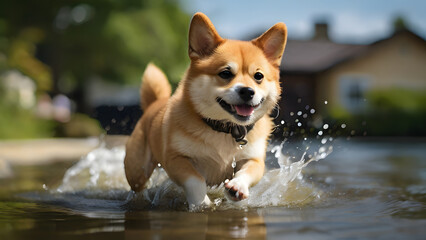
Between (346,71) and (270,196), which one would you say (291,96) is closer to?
(346,71)

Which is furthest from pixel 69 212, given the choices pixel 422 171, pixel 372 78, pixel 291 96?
pixel 372 78

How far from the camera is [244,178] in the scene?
3.61 m

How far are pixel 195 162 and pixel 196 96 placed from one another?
501 millimetres

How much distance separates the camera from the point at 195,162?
12.9 ft

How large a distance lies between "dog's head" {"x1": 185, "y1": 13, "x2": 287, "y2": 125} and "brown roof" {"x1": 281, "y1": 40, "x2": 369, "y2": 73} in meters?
17.2

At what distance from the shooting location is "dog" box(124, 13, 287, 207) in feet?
11.8

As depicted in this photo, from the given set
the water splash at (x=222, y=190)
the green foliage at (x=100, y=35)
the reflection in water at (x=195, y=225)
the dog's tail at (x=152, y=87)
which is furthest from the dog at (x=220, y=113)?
the green foliage at (x=100, y=35)

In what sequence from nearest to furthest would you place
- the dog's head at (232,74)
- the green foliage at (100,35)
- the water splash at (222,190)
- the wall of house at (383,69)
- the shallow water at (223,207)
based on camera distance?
the shallow water at (223,207) < the dog's head at (232,74) < the water splash at (222,190) < the green foliage at (100,35) < the wall of house at (383,69)

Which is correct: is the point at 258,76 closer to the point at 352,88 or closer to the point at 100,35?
the point at 100,35

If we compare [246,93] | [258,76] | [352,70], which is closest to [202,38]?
[258,76]

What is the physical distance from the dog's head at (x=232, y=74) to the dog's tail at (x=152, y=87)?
1.20 m

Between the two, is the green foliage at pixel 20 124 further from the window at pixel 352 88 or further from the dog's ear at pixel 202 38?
the window at pixel 352 88

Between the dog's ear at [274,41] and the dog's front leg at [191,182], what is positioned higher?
the dog's ear at [274,41]

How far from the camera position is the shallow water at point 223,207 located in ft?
9.95
